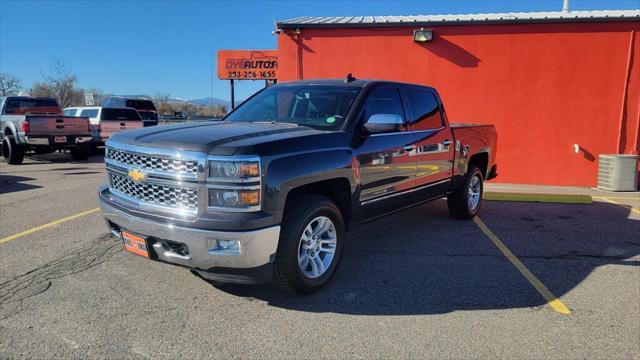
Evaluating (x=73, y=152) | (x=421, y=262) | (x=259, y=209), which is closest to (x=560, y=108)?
(x=421, y=262)

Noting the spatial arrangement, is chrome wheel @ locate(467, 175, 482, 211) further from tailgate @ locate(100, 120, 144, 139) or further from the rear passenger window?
the rear passenger window

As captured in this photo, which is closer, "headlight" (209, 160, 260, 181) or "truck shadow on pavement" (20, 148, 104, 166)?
"headlight" (209, 160, 260, 181)

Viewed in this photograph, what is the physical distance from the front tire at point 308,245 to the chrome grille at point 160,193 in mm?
736

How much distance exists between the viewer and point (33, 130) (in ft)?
42.3

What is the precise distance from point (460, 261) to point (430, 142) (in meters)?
1.47

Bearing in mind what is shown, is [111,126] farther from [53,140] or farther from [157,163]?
[157,163]

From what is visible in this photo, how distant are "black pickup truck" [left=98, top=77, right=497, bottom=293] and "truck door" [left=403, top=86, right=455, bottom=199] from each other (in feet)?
0.15

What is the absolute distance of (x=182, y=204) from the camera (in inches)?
130

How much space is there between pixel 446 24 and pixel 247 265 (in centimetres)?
909

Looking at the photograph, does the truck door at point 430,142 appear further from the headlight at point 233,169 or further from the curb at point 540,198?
the curb at point 540,198

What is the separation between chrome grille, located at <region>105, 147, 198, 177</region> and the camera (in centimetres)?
323

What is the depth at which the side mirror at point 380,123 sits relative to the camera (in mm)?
4074

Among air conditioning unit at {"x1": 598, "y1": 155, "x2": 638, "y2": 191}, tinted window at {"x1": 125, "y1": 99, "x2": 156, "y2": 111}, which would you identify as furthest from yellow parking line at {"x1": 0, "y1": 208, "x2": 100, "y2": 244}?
tinted window at {"x1": 125, "y1": 99, "x2": 156, "y2": 111}

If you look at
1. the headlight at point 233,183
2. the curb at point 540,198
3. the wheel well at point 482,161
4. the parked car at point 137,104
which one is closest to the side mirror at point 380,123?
the headlight at point 233,183
